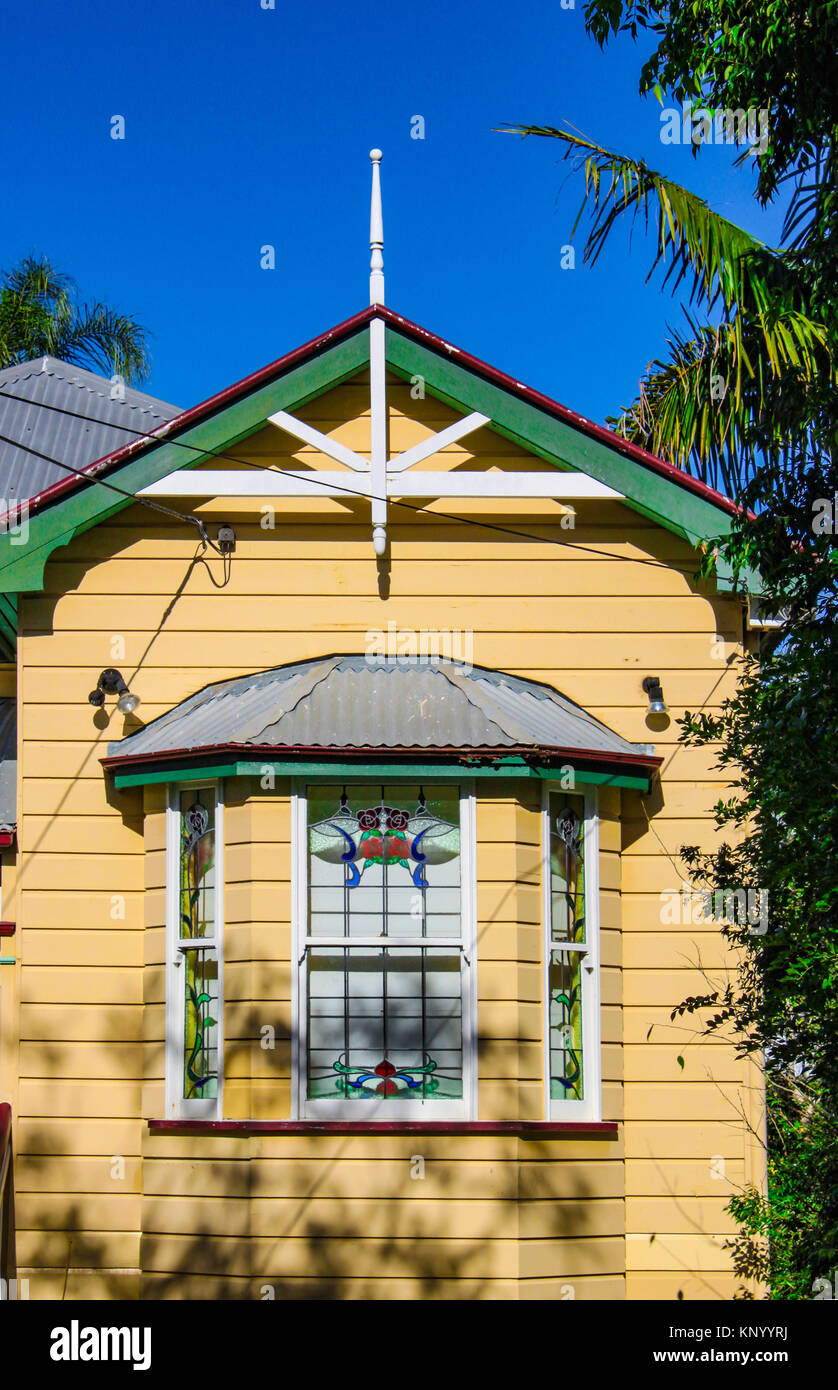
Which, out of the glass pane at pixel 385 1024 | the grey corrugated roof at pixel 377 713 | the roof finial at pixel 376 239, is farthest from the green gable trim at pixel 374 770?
the roof finial at pixel 376 239

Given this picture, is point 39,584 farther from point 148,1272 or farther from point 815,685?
point 815,685

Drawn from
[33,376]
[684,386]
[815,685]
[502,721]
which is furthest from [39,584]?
[33,376]

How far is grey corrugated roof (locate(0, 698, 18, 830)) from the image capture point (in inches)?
387

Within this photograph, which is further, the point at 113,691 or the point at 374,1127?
the point at 113,691

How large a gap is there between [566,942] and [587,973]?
24cm

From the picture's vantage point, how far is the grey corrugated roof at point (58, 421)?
17.3m

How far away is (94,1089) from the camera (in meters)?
9.24

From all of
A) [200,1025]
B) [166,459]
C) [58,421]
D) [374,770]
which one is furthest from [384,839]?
[58,421]

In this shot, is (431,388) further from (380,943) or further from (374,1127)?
(374,1127)

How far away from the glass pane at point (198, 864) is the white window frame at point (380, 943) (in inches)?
24.5

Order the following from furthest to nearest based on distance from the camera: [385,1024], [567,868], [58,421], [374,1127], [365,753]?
1. [58,421]
2. [567,868]
3. [385,1024]
4. [365,753]
5. [374,1127]

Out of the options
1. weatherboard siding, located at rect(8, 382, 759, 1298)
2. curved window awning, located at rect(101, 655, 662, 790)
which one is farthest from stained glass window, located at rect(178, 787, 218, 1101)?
curved window awning, located at rect(101, 655, 662, 790)

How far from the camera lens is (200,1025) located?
9031mm

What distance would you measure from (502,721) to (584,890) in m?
1.25
